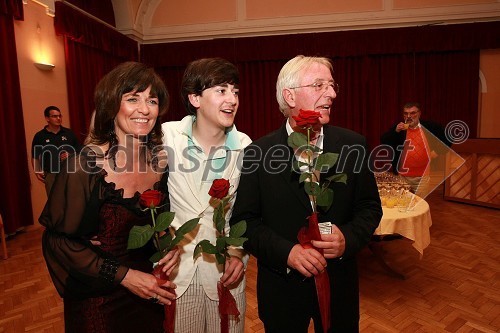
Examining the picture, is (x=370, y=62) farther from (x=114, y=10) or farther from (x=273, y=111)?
(x=114, y=10)

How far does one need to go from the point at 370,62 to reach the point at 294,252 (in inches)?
296

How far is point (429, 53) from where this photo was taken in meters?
7.57

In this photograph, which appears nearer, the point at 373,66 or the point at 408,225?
the point at 408,225

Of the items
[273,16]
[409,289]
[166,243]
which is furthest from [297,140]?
[273,16]

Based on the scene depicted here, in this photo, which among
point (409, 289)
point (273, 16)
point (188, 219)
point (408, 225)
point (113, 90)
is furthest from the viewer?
point (273, 16)

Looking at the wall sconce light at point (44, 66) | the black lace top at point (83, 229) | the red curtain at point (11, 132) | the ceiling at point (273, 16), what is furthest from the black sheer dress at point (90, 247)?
the ceiling at point (273, 16)

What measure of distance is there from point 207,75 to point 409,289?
294cm

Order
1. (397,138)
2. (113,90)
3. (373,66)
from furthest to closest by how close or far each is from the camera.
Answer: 1. (373,66)
2. (397,138)
3. (113,90)

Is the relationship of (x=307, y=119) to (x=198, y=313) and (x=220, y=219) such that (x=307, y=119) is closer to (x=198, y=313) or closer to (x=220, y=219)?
(x=220, y=219)

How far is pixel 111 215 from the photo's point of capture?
132 cm

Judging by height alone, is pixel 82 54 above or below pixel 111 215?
above

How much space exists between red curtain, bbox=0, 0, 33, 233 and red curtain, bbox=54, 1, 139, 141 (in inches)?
38.6

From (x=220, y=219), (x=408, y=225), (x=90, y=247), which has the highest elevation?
(x=220, y=219)

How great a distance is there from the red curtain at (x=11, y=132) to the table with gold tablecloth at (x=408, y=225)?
475 cm
